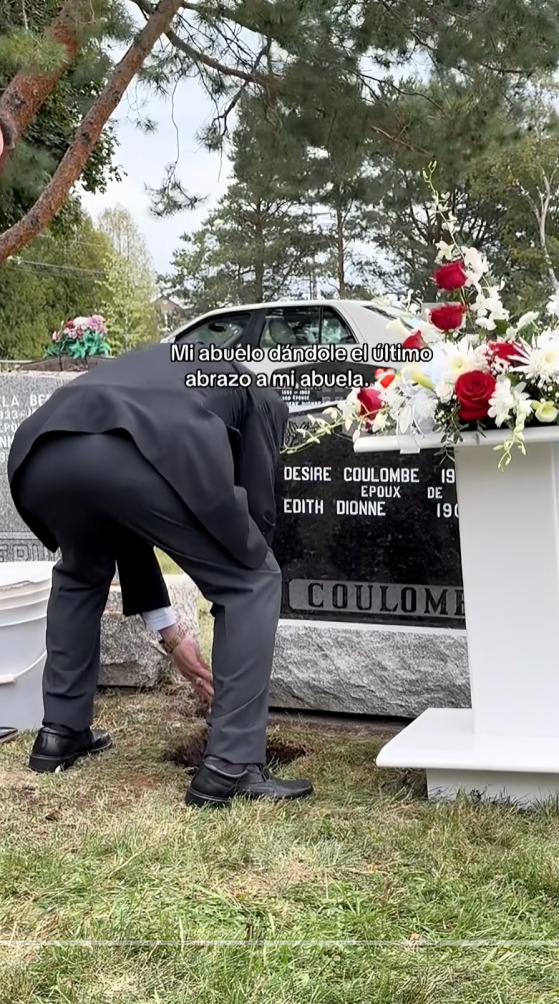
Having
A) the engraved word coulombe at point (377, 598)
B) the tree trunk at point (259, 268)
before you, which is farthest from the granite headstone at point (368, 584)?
the tree trunk at point (259, 268)

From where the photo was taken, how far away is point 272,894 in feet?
7.55

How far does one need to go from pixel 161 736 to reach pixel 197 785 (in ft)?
3.11

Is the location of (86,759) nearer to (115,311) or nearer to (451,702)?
(451,702)

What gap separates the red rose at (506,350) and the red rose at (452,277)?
212 mm

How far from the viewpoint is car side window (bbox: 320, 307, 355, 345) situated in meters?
A: 5.97

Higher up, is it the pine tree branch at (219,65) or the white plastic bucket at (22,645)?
the pine tree branch at (219,65)

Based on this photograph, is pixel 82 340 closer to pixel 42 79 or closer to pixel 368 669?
pixel 42 79

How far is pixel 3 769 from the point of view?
3.34 m

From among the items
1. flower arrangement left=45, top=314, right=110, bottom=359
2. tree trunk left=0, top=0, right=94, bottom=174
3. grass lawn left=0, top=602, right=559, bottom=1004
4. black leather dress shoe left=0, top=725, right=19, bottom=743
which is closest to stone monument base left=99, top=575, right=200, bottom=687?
black leather dress shoe left=0, top=725, right=19, bottom=743

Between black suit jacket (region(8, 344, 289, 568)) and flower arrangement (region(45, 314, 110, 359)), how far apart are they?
18.2 feet

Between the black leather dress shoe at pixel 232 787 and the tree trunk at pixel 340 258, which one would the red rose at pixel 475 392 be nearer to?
the black leather dress shoe at pixel 232 787

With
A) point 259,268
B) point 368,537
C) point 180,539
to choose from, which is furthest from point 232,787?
point 259,268

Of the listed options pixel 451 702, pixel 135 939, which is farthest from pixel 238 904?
pixel 451 702

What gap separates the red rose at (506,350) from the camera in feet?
9.16
